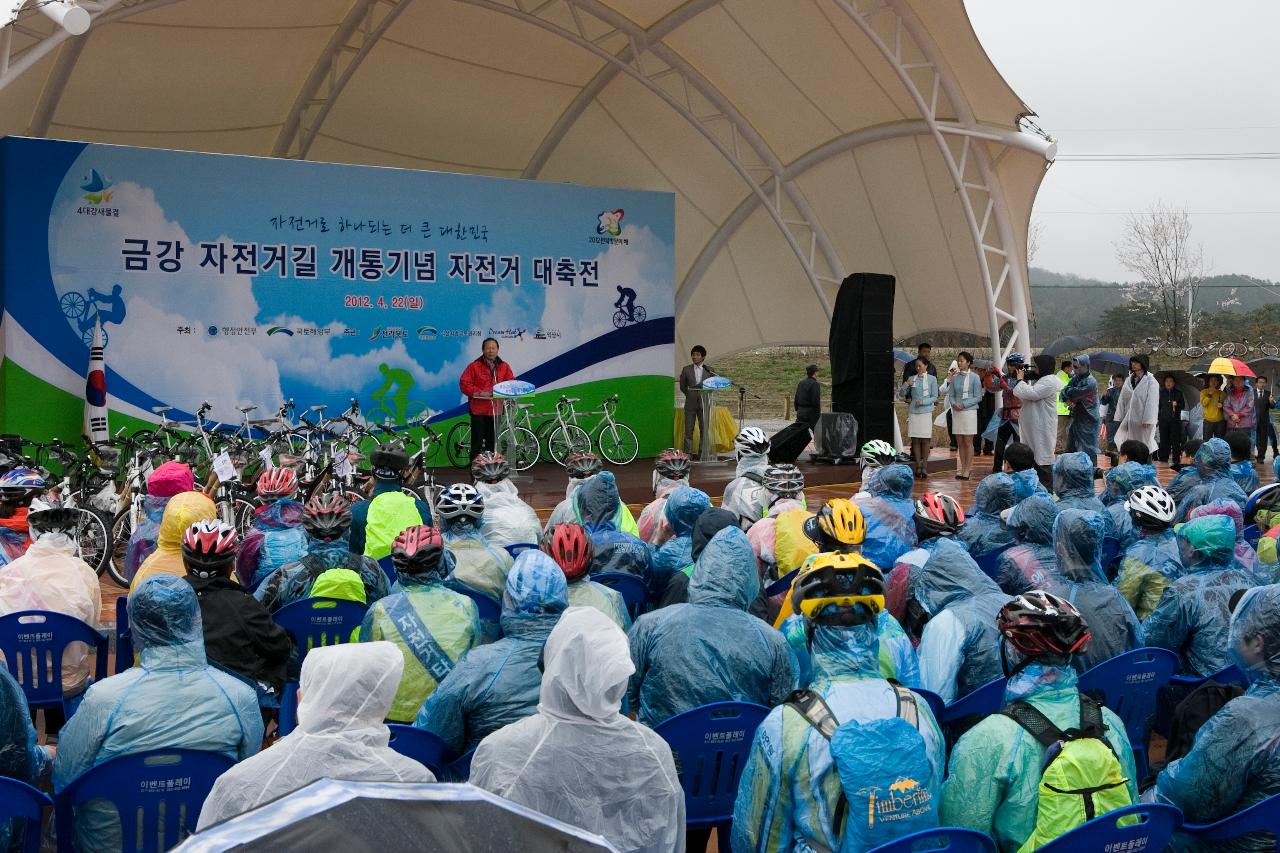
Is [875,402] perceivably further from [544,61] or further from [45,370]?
[45,370]

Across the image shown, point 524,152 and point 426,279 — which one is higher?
point 524,152

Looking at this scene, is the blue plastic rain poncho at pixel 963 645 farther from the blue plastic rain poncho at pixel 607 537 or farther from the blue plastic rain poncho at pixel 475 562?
the blue plastic rain poncho at pixel 475 562

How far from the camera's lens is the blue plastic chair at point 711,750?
3434mm

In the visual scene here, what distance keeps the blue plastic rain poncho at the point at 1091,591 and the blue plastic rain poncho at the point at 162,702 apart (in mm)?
2796

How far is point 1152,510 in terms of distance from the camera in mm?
5363

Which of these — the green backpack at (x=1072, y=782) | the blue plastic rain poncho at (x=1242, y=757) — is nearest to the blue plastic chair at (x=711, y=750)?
the green backpack at (x=1072, y=782)

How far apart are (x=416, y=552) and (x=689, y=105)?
13939mm

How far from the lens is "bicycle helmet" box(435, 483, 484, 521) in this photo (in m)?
5.38

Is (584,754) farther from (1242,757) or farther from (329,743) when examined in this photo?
(1242,757)

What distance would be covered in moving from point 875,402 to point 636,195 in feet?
14.6

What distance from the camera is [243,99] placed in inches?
602

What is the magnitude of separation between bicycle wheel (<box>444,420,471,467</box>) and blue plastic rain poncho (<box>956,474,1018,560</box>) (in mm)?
9919

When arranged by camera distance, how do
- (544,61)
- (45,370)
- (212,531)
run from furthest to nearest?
(544,61) < (45,370) < (212,531)

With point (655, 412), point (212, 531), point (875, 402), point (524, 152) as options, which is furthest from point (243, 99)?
point (212, 531)
